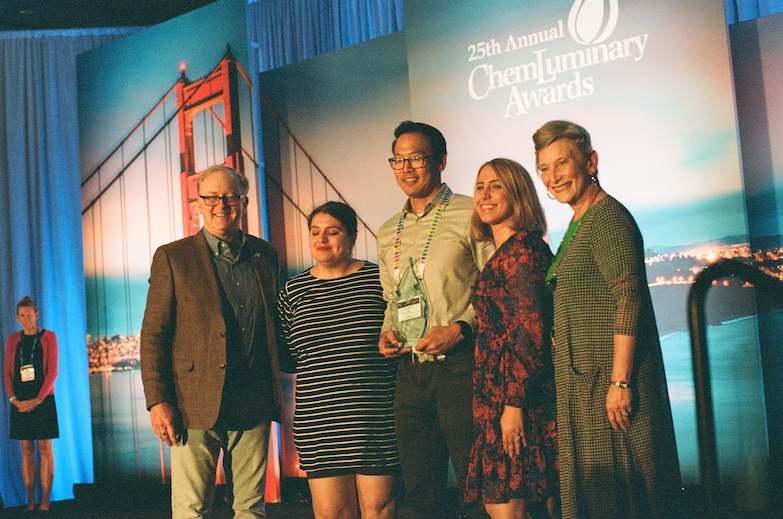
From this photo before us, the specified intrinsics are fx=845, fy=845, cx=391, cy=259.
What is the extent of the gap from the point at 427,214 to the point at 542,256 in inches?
17.1

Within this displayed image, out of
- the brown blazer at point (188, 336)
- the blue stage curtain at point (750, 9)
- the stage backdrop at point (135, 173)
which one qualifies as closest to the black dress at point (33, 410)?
the stage backdrop at point (135, 173)

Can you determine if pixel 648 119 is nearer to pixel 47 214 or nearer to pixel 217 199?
pixel 217 199

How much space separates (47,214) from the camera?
278 inches

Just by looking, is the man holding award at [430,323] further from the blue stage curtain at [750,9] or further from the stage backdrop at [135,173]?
the stage backdrop at [135,173]

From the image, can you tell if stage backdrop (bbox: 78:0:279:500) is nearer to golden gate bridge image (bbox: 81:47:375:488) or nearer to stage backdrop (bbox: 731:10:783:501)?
golden gate bridge image (bbox: 81:47:375:488)

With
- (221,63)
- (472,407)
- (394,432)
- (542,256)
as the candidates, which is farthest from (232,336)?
(221,63)

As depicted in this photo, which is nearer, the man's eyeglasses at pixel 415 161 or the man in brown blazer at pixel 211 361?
the man's eyeglasses at pixel 415 161

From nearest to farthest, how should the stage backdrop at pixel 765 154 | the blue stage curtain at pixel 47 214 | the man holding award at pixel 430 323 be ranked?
the man holding award at pixel 430 323
the stage backdrop at pixel 765 154
the blue stage curtain at pixel 47 214

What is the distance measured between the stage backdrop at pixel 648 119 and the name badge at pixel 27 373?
338cm

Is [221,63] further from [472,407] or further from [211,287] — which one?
[472,407]

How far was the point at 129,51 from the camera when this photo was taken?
19.8 feet

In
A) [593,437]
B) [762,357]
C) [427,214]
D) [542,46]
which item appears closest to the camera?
[593,437]

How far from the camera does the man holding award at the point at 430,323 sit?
235cm

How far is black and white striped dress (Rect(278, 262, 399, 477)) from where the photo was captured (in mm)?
2570
